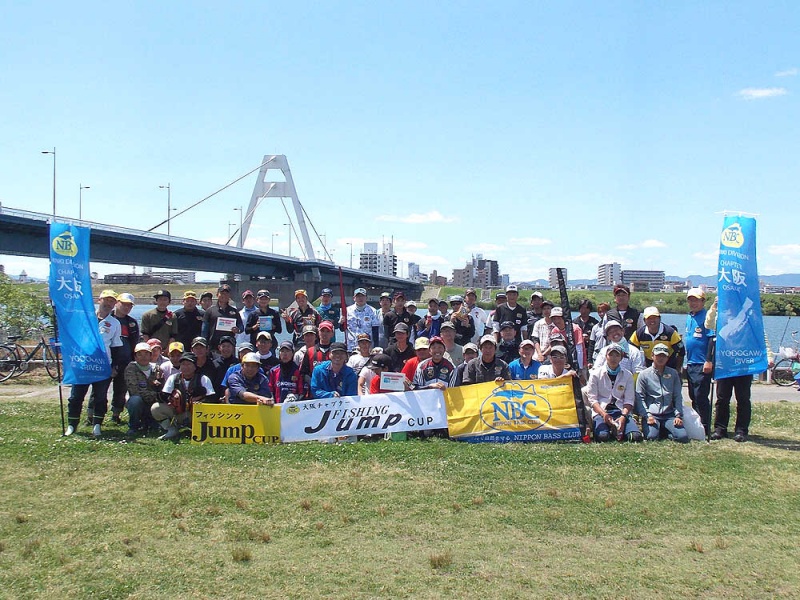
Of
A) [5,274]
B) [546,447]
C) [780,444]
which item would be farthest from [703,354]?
[5,274]

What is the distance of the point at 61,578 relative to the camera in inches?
182

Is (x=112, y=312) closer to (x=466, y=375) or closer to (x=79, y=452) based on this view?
(x=79, y=452)

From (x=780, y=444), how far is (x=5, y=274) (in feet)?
65.1

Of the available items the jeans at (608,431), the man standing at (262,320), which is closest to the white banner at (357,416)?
the jeans at (608,431)

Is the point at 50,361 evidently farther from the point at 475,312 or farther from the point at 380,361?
the point at 475,312

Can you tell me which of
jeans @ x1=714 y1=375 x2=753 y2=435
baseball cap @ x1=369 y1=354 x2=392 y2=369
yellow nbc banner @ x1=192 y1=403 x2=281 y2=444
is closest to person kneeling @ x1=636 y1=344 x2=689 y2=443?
jeans @ x1=714 y1=375 x2=753 y2=435

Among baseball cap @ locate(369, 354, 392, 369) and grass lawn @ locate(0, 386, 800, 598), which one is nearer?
grass lawn @ locate(0, 386, 800, 598)

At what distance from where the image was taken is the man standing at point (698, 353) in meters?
9.08

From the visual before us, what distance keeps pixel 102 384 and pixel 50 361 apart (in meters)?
8.54

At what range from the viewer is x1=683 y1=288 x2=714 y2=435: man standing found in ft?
29.8

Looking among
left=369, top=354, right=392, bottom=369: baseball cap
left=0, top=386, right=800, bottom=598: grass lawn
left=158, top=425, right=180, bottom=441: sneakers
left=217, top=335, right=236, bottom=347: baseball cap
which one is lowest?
left=0, top=386, right=800, bottom=598: grass lawn

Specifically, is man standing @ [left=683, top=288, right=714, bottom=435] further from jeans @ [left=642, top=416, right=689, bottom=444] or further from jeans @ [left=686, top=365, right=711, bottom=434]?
jeans @ [left=642, top=416, right=689, bottom=444]

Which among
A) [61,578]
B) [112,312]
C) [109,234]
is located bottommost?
[61,578]

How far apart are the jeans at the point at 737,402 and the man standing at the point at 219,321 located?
7207mm
